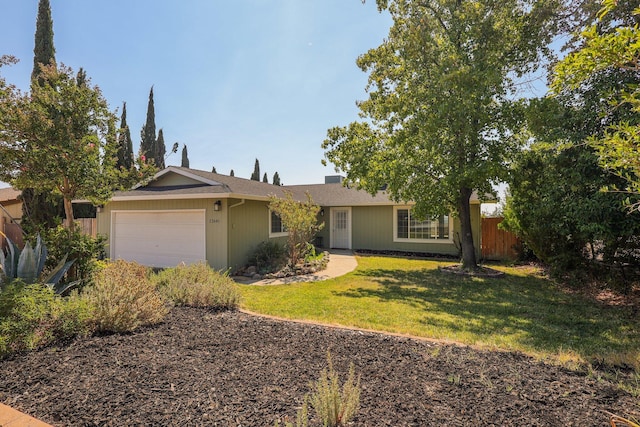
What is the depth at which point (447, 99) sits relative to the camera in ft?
28.5

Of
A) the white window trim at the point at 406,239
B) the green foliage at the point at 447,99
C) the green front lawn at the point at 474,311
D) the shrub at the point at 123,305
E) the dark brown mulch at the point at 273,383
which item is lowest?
the green front lawn at the point at 474,311

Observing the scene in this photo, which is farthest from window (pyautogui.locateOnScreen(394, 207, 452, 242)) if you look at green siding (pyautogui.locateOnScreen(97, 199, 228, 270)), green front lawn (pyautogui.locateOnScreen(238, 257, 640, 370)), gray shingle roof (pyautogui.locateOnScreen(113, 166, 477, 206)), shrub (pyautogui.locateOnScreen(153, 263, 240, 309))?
shrub (pyautogui.locateOnScreen(153, 263, 240, 309))

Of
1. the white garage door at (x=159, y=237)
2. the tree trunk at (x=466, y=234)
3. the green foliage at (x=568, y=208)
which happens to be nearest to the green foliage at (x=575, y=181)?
the green foliage at (x=568, y=208)

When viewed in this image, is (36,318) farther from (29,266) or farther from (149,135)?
(149,135)

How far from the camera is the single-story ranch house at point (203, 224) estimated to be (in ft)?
32.1

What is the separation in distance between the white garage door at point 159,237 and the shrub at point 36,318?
6.28 m

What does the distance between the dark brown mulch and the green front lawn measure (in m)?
0.87

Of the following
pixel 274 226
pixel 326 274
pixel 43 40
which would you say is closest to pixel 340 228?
pixel 274 226

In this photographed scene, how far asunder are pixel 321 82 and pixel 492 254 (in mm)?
10013

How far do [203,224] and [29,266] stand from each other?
18.8 ft

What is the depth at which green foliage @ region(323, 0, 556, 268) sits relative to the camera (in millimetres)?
8711

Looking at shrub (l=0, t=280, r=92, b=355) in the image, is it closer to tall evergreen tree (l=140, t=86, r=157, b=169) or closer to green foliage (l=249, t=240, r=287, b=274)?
green foliage (l=249, t=240, r=287, b=274)

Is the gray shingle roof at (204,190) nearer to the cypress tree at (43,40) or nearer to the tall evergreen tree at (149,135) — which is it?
the cypress tree at (43,40)

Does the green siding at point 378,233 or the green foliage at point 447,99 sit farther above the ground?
the green foliage at point 447,99
